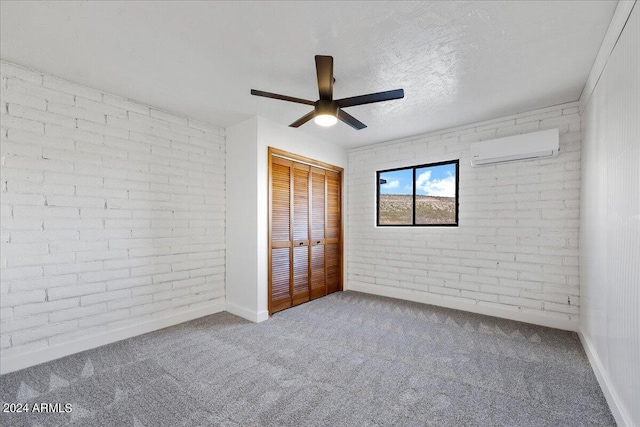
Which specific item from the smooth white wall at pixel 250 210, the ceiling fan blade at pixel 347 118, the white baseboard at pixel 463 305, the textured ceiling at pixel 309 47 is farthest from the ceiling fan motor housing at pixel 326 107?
the white baseboard at pixel 463 305

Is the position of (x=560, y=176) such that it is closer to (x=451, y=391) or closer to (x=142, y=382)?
(x=451, y=391)

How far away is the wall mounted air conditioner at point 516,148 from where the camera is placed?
3.12 m

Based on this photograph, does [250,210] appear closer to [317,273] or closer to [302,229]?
[302,229]

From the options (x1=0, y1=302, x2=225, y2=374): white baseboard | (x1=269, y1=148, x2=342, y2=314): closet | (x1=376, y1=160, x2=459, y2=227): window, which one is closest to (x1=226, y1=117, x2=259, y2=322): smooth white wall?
(x1=269, y1=148, x2=342, y2=314): closet

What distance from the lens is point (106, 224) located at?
2.87m

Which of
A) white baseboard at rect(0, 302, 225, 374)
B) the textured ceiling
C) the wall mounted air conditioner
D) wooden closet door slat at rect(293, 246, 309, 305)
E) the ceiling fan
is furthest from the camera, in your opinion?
wooden closet door slat at rect(293, 246, 309, 305)

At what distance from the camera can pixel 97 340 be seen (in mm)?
2750

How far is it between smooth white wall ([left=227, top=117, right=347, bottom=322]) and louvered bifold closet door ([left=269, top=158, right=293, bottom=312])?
0.15m

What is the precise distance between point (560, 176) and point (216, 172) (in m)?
4.35

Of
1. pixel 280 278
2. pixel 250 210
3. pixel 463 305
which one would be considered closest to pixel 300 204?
pixel 250 210

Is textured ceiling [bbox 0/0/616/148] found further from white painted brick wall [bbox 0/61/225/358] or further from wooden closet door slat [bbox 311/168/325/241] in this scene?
wooden closet door slat [bbox 311/168/325/241]

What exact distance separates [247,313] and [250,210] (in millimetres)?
1344

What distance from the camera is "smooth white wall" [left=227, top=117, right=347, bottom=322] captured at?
351cm

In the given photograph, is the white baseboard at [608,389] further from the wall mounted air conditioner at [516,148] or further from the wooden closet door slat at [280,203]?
the wooden closet door slat at [280,203]
